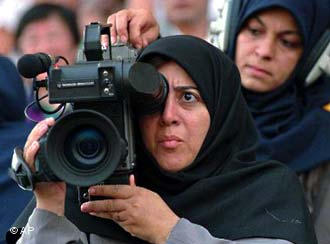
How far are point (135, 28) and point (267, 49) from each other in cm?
65

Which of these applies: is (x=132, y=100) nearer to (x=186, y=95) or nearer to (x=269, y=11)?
(x=186, y=95)

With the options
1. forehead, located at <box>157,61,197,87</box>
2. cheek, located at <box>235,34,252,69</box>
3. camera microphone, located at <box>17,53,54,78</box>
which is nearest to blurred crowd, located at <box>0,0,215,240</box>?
cheek, located at <box>235,34,252,69</box>

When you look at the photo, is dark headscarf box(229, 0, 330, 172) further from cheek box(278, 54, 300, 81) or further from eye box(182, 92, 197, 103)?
eye box(182, 92, 197, 103)

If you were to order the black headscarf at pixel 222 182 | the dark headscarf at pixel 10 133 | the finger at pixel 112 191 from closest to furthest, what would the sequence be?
the finger at pixel 112 191, the black headscarf at pixel 222 182, the dark headscarf at pixel 10 133

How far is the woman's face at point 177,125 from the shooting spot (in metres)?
3.10

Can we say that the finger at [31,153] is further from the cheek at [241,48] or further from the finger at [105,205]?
the cheek at [241,48]

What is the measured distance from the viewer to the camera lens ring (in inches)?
107

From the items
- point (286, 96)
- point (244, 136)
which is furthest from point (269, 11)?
point (244, 136)

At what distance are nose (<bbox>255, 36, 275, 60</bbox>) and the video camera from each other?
1194 millimetres

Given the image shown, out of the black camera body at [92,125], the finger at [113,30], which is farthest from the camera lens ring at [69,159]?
the finger at [113,30]

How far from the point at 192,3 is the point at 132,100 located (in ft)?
8.21

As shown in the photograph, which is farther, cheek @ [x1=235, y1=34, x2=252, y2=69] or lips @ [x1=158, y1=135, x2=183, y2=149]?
cheek @ [x1=235, y1=34, x2=252, y2=69]

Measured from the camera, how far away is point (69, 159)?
2.76m

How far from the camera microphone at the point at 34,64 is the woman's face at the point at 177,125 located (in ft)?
1.17
